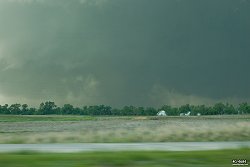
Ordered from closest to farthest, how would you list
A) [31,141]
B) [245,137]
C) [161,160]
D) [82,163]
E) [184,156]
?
1. [82,163]
2. [161,160]
3. [184,156]
4. [31,141]
5. [245,137]

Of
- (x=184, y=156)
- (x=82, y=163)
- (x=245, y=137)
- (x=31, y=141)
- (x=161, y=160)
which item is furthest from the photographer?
(x=245, y=137)

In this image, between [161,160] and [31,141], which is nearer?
[161,160]

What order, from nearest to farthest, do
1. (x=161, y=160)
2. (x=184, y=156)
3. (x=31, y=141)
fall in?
(x=161, y=160) < (x=184, y=156) < (x=31, y=141)

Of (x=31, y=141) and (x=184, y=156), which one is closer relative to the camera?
(x=184, y=156)

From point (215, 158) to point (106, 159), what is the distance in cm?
384

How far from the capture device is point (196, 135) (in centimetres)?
3991

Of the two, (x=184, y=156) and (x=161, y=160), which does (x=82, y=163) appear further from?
(x=184, y=156)

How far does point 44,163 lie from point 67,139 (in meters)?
21.7

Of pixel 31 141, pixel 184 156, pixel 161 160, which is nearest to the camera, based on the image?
pixel 161 160

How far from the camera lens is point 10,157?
1686 cm

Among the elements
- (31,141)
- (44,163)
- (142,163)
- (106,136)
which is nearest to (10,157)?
(44,163)

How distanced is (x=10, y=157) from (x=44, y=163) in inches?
71.6

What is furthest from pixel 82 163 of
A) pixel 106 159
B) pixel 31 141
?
pixel 31 141

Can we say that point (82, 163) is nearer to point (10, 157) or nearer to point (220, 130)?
point (10, 157)
